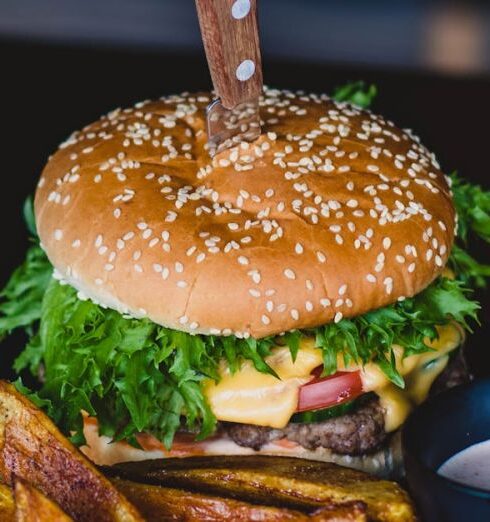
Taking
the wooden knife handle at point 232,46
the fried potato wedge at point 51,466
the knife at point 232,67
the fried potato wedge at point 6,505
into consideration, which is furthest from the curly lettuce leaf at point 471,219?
the fried potato wedge at point 6,505

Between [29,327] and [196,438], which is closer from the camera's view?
[196,438]

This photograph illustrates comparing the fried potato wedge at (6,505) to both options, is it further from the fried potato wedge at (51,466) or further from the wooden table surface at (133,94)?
the wooden table surface at (133,94)

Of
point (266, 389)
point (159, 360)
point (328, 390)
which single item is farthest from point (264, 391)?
point (159, 360)

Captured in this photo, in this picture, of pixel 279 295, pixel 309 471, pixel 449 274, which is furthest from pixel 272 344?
pixel 449 274

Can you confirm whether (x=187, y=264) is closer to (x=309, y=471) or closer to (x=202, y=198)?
(x=202, y=198)

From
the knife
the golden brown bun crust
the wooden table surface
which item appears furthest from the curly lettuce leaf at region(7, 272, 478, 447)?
the wooden table surface

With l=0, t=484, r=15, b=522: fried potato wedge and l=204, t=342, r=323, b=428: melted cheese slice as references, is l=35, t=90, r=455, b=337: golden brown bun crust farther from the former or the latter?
l=0, t=484, r=15, b=522: fried potato wedge

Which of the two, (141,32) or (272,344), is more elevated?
(272,344)
